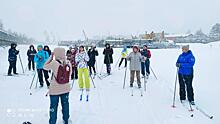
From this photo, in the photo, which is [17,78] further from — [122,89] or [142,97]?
[142,97]

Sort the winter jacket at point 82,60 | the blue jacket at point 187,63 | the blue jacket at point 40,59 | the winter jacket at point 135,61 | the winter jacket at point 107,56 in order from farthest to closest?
the winter jacket at point 107,56
the winter jacket at point 135,61
the blue jacket at point 40,59
the winter jacket at point 82,60
the blue jacket at point 187,63

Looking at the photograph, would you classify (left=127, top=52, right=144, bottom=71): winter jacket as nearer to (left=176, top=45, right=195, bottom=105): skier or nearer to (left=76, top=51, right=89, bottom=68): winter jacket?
(left=76, top=51, right=89, bottom=68): winter jacket

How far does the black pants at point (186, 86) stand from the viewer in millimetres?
8078

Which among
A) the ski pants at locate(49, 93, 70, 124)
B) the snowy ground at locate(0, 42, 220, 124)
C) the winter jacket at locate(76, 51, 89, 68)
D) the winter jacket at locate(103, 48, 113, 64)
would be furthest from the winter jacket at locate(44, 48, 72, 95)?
the winter jacket at locate(103, 48, 113, 64)

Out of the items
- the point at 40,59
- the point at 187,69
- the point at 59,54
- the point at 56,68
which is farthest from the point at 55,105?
the point at 40,59

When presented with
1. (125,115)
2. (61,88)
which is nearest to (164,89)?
(125,115)

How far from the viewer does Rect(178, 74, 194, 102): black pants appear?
808cm

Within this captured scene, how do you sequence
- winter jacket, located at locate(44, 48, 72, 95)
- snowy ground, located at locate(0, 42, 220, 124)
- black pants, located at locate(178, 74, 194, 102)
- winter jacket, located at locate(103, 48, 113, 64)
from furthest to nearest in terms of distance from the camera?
winter jacket, located at locate(103, 48, 113, 64) → black pants, located at locate(178, 74, 194, 102) → snowy ground, located at locate(0, 42, 220, 124) → winter jacket, located at locate(44, 48, 72, 95)

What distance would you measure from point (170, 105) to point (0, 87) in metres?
7.30

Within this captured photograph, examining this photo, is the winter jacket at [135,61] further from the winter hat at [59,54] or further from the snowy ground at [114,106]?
the winter hat at [59,54]

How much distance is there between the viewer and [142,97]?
912 cm

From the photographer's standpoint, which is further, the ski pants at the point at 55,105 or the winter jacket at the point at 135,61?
the winter jacket at the point at 135,61

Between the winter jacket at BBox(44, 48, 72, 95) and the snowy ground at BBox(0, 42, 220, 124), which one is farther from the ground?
the winter jacket at BBox(44, 48, 72, 95)

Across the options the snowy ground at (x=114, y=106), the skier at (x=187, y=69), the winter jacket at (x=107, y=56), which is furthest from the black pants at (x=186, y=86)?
the winter jacket at (x=107, y=56)
